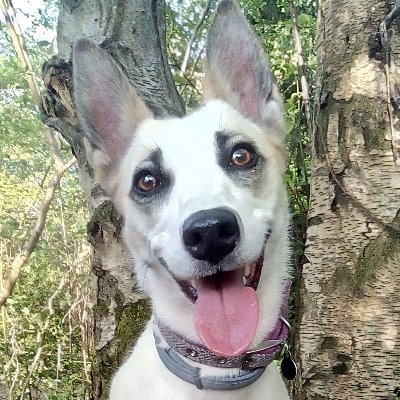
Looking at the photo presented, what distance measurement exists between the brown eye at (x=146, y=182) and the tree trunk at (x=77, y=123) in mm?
843

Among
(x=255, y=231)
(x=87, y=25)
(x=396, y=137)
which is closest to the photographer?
(x=255, y=231)

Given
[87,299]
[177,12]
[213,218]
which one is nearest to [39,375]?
[87,299]

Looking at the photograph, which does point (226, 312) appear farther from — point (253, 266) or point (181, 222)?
point (181, 222)

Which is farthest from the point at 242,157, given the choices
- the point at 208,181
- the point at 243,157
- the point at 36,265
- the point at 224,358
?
the point at 36,265

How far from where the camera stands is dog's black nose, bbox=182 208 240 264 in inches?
65.9

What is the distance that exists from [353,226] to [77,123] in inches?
60.6

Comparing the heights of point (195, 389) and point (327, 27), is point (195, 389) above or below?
below

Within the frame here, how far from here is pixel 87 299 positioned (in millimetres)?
6738

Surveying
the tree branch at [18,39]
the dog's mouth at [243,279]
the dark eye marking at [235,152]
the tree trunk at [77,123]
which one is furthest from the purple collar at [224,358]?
the tree branch at [18,39]

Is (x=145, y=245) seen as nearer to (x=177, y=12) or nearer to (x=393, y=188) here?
(x=393, y=188)

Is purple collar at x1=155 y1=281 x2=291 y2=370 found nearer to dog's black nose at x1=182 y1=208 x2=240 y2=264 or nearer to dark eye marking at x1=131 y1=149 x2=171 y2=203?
dog's black nose at x1=182 y1=208 x2=240 y2=264

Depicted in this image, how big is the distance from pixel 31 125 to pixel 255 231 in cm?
896

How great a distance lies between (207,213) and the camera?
169 cm

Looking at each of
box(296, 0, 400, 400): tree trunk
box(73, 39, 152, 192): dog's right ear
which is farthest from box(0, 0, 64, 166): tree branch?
box(296, 0, 400, 400): tree trunk
